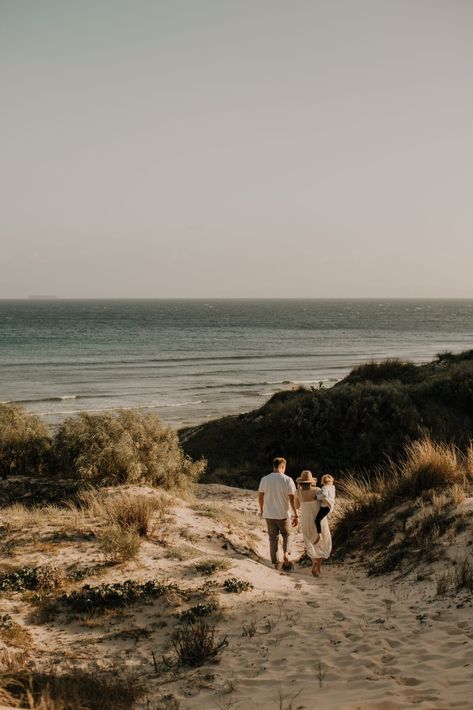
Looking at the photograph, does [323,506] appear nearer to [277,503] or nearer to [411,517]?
[277,503]

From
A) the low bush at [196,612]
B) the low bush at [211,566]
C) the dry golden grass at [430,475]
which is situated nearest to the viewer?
the low bush at [196,612]

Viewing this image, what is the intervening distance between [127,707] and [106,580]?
321 centimetres

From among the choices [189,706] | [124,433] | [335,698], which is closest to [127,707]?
[189,706]

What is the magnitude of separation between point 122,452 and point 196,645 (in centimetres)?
724

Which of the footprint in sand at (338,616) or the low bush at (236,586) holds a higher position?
the low bush at (236,586)

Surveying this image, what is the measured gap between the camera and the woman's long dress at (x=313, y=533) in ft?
31.1

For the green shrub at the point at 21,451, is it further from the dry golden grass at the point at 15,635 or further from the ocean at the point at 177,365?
the ocean at the point at 177,365

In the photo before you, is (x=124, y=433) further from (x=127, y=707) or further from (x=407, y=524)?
(x=127, y=707)

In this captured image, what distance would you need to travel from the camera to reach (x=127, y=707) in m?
5.09

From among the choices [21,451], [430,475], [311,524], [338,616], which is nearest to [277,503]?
[311,524]

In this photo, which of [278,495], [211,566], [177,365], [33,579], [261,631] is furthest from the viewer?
[177,365]

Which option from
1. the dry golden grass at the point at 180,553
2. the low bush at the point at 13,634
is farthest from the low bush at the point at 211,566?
the low bush at the point at 13,634

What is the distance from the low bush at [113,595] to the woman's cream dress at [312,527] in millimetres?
2689

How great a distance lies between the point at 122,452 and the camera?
13.1m
